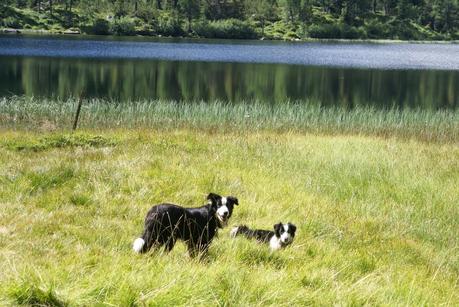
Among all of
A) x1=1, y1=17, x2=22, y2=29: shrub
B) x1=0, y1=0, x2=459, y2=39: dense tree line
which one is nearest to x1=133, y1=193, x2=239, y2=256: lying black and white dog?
x1=1, y1=17, x2=22, y2=29: shrub

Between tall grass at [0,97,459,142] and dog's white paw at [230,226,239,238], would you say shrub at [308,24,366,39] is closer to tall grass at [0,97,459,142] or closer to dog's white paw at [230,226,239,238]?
tall grass at [0,97,459,142]

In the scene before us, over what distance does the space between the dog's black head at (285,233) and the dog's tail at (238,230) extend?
61 centimetres

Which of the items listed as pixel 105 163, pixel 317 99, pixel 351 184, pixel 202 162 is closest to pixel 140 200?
pixel 105 163

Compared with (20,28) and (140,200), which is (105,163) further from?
(20,28)

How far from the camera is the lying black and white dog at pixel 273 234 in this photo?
7.56 m

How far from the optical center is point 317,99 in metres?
43.8

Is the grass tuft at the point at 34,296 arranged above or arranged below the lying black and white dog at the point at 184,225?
above

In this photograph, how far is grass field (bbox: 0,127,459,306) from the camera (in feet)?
17.1

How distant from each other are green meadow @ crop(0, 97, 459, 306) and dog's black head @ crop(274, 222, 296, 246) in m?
0.14

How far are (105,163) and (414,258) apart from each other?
626cm

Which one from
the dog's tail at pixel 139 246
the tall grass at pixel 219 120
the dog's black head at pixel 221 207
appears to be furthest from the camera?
the tall grass at pixel 219 120

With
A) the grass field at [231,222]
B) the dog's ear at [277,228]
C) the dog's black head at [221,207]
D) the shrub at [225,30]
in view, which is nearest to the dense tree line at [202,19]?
the shrub at [225,30]

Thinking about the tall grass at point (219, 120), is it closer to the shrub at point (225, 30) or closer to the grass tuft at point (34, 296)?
the grass tuft at point (34, 296)

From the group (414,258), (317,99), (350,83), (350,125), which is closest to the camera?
(414,258)
